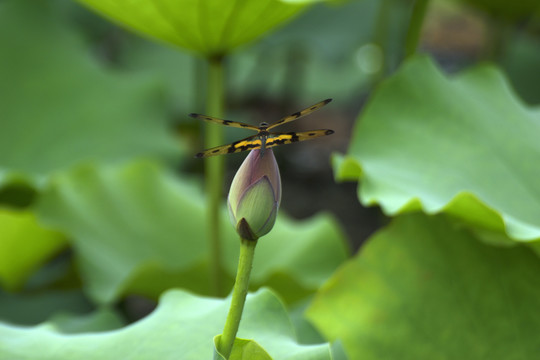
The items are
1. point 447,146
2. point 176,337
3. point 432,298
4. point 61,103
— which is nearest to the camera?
point 176,337

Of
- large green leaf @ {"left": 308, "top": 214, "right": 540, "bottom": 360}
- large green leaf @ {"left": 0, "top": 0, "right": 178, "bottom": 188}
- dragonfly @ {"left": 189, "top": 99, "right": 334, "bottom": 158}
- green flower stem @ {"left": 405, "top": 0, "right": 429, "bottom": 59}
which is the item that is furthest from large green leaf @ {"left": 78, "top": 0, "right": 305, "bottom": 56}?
large green leaf @ {"left": 0, "top": 0, "right": 178, "bottom": 188}

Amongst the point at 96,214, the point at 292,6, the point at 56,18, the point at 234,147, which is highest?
the point at 234,147

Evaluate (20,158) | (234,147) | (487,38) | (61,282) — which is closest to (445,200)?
(234,147)

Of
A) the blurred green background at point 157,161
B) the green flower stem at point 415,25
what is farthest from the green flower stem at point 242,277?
the green flower stem at point 415,25

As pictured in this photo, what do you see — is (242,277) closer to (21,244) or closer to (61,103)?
(21,244)

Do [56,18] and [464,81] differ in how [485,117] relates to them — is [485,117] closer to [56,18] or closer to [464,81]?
[464,81]

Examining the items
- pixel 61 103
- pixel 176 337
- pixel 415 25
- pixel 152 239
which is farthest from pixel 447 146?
pixel 61 103
